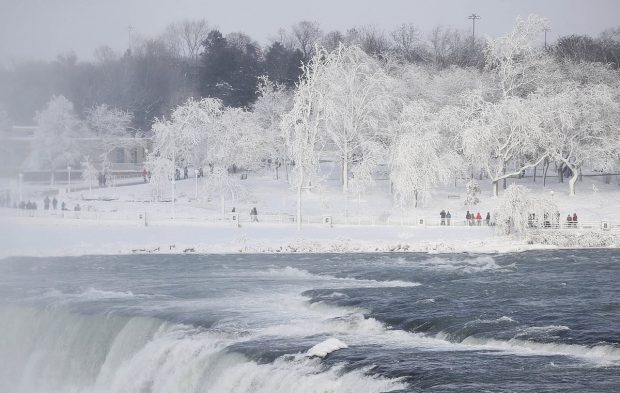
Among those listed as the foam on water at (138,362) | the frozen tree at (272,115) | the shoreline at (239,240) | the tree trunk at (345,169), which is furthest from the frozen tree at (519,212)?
the foam on water at (138,362)

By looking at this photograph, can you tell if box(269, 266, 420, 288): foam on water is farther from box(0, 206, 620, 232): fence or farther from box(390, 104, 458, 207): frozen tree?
box(390, 104, 458, 207): frozen tree

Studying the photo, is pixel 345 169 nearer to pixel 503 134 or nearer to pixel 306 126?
Result: pixel 306 126

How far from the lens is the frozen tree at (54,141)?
312 feet

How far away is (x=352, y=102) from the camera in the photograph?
265ft

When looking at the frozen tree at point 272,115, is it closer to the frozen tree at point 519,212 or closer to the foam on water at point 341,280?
the frozen tree at point 519,212

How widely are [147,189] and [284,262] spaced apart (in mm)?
27881

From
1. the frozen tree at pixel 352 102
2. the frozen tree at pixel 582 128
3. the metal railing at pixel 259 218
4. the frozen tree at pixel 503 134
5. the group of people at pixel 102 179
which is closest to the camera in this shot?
the metal railing at pixel 259 218

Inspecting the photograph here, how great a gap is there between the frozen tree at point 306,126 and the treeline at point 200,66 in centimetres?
2635

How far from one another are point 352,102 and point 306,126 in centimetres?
786

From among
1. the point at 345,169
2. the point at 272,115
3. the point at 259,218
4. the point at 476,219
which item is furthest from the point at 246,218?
the point at 272,115

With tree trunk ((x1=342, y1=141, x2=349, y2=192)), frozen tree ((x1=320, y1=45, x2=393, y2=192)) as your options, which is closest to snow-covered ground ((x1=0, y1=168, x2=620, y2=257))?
tree trunk ((x1=342, y1=141, x2=349, y2=192))

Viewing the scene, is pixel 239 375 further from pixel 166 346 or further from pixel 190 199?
pixel 190 199

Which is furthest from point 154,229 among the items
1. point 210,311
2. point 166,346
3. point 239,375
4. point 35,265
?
point 239,375

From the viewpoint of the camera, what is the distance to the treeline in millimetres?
116125
